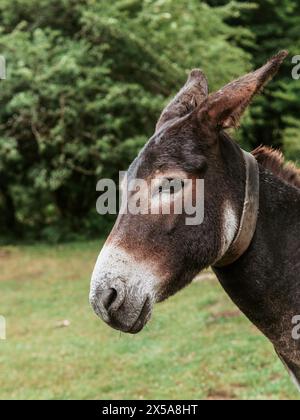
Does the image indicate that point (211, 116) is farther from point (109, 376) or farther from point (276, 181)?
point (109, 376)

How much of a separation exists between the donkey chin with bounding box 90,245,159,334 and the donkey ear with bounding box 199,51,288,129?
62cm

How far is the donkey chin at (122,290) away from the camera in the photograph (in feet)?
6.97

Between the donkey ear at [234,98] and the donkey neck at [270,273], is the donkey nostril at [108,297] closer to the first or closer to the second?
the donkey neck at [270,273]

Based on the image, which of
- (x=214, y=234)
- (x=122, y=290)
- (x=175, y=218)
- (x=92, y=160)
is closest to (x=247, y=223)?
(x=214, y=234)

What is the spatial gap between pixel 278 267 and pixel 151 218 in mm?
576

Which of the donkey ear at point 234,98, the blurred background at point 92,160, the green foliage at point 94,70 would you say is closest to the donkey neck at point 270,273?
the donkey ear at point 234,98


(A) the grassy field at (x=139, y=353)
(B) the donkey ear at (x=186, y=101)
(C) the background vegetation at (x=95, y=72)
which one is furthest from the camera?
(C) the background vegetation at (x=95, y=72)

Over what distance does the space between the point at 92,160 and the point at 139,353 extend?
29.0ft

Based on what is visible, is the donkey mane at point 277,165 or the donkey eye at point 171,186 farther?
the donkey mane at point 277,165

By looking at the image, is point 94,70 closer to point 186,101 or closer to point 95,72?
point 95,72

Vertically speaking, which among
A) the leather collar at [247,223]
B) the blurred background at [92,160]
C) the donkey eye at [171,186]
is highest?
the donkey eye at [171,186]

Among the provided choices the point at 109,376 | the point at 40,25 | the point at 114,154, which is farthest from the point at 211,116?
the point at 40,25

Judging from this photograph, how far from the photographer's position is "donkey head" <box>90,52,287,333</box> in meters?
2.16
